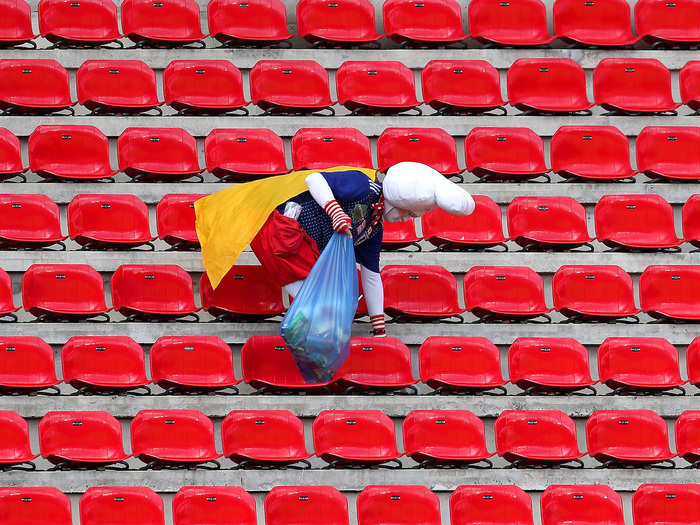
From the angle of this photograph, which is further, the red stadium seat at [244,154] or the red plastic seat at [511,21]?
the red plastic seat at [511,21]

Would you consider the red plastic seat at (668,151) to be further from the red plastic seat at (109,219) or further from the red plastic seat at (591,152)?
the red plastic seat at (109,219)

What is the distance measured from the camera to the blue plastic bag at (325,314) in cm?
697

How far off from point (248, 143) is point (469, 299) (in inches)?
66.0

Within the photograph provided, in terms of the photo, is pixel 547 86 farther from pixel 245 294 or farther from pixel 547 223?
pixel 245 294

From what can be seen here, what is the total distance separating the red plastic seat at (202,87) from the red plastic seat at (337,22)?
697mm

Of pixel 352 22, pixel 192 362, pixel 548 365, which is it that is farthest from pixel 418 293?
pixel 352 22

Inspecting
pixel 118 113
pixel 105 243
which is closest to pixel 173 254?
pixel 105 243

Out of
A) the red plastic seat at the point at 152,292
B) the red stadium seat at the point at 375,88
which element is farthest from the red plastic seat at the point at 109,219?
the red stadium seat at the point at 375,88

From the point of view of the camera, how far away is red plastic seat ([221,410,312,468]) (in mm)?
7570

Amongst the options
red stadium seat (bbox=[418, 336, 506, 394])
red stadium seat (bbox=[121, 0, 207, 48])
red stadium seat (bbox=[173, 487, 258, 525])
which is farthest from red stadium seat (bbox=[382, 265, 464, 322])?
red stadium seat (bbox=[121, 0, 207, 48])

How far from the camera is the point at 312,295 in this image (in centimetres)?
704

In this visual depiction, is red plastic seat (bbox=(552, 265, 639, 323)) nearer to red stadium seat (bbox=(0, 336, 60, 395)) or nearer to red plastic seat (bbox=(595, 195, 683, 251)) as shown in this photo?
red plastic seat (bbox=(595, 195, 683, 251))

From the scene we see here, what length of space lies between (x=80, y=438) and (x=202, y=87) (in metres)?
2.50

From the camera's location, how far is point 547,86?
913 cm
